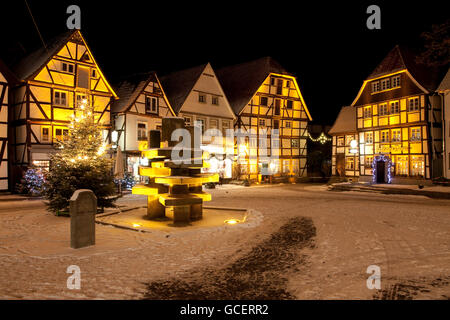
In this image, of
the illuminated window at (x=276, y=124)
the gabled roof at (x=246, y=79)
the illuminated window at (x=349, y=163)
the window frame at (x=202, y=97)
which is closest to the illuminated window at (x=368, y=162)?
the illuminated window at (x=349, y=163)

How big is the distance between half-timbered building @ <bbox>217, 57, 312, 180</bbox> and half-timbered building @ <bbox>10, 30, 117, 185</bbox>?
14.8 meters

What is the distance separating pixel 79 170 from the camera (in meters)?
12.8

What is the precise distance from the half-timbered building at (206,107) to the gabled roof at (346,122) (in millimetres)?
11406

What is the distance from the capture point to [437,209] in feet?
47.0

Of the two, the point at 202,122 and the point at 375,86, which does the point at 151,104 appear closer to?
the point at 202,122

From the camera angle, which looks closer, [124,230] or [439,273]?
[439,273]

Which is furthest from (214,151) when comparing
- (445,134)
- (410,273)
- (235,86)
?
(410,273)

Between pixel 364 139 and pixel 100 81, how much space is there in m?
23.8

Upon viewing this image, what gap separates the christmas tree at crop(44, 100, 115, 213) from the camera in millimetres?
12555

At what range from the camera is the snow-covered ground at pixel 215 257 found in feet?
17.2

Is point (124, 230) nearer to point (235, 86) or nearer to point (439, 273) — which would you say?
point (439, 273)

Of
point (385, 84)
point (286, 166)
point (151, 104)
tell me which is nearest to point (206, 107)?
point (151, 104)

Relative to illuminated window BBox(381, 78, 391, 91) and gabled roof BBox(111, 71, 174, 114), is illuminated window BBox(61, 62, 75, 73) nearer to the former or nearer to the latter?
gabled roof BBox(111, 71, 174, 114)

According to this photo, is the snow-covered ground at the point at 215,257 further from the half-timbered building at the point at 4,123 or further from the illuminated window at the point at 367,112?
the illuminated window at the point at 367,112
